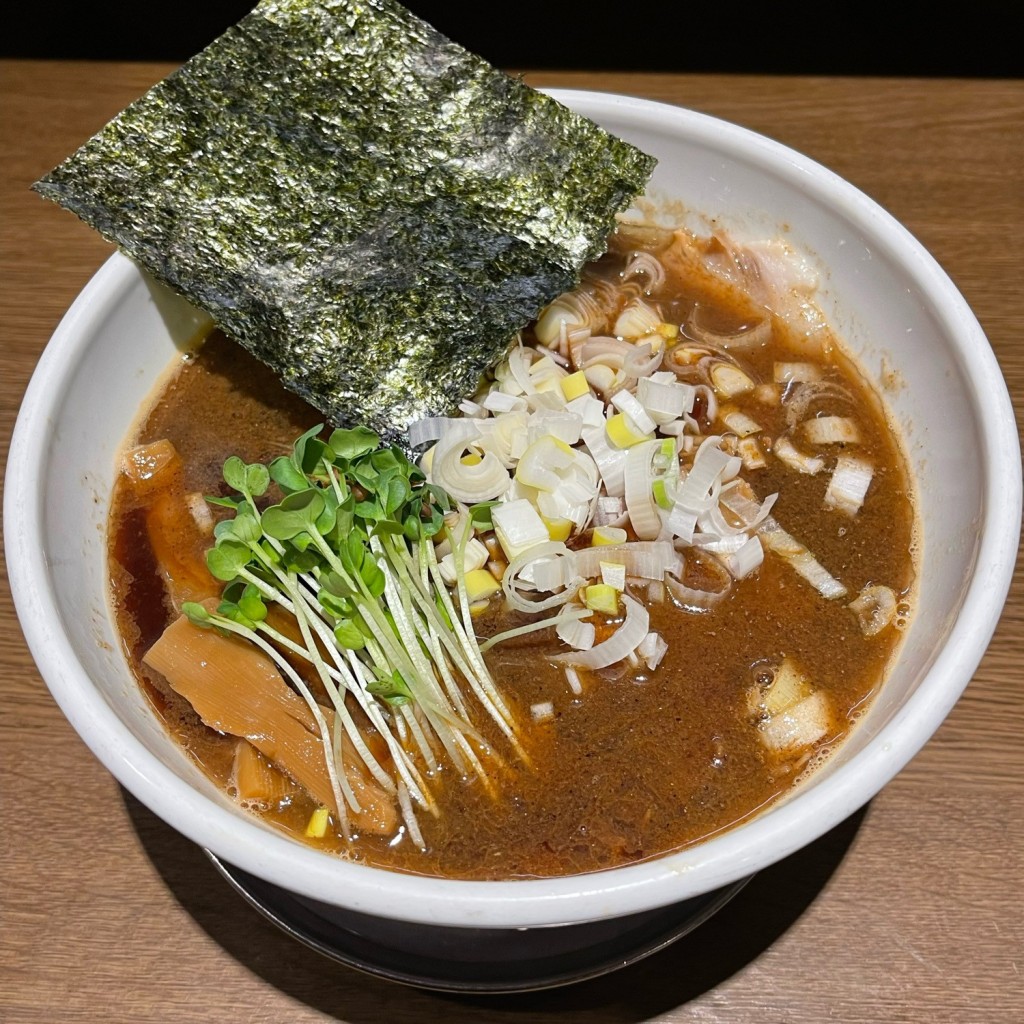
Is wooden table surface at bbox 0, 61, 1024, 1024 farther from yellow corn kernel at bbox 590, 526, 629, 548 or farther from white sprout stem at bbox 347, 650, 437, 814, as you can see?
yellow corn kernel at bbox 590, 526, 629, 548

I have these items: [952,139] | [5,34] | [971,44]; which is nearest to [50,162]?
[5,34]

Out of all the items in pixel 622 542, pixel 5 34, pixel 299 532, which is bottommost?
pixel 622 542

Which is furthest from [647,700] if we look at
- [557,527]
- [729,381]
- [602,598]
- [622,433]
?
[729,381]

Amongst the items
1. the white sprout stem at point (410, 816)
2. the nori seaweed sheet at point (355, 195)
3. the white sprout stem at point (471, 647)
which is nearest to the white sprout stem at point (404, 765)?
the white sprout stem at point (410, 816)

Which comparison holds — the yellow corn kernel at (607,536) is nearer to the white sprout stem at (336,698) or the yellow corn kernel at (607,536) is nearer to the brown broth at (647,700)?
the brown broth at (647,700)

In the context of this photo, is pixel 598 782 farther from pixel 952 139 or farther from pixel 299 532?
pixel 952 139
